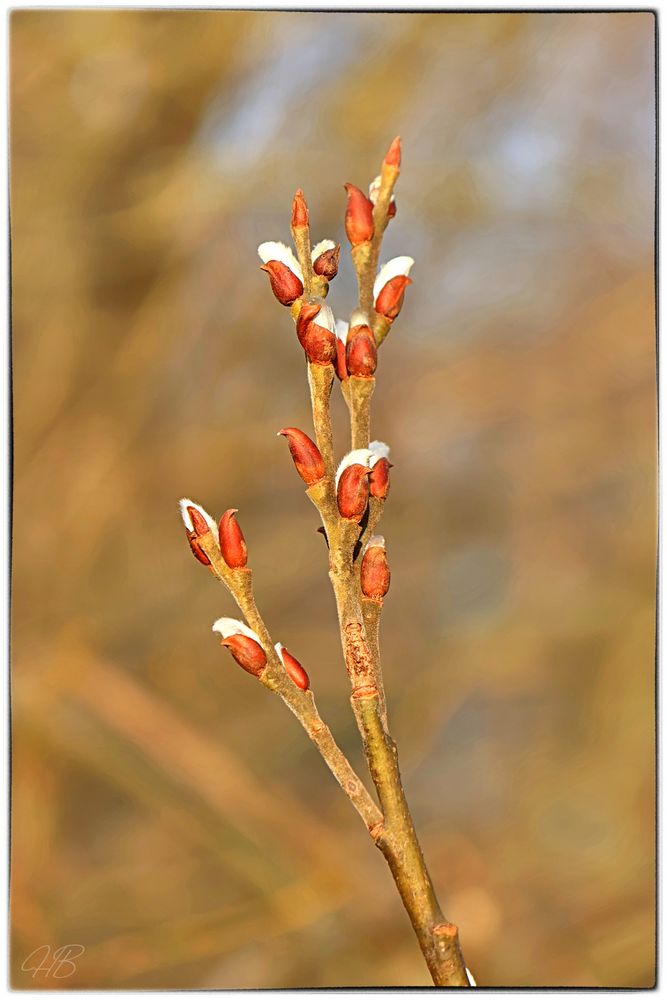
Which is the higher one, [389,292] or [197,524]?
[389,292]

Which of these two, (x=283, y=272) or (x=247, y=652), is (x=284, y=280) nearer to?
(x=283, y=272)

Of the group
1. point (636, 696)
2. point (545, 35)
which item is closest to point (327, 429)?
point (636, 696)

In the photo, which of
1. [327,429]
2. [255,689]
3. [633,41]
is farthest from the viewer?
[255,689]

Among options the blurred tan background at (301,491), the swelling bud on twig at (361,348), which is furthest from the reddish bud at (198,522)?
the blurred tan background at (301,491)

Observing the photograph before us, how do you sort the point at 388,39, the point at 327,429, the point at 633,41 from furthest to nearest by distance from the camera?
the point at 388,39 → the point at 633,41 → the point at 327,429

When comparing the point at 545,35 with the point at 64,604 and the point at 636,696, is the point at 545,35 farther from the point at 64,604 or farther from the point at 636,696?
the point at 64,604

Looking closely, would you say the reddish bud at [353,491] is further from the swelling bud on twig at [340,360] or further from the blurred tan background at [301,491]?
the blurred tan background at [301,491]
